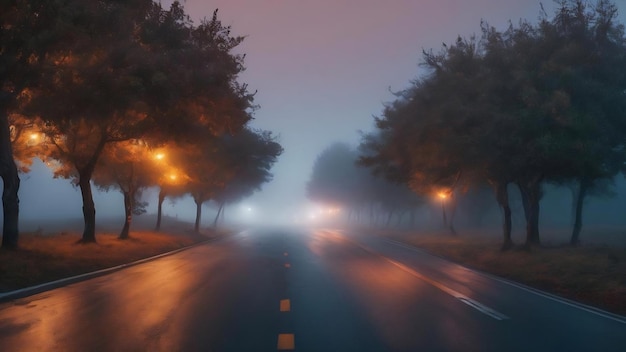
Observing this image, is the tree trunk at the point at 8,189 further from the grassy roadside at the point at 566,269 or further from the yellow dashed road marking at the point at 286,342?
the grassy roadside at the point at 566,269

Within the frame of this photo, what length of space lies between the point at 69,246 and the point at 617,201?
281 feet

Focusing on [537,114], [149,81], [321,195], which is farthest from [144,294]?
[321,195]

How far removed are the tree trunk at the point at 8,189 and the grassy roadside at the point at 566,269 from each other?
17300mm

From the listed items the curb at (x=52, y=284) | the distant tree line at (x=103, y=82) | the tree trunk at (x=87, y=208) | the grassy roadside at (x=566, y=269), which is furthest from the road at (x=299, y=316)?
the tree trunk at (x=87, y=208)

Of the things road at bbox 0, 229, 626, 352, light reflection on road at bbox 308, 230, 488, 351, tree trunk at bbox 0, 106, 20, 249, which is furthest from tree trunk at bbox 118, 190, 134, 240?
light reflection on road at bbox 308, 230, 488, 351

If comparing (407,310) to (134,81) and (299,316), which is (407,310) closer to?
(299,316)

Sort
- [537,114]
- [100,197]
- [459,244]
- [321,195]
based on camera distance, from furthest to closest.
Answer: [100,197] < [321,195] < [459,244] < [537,114]

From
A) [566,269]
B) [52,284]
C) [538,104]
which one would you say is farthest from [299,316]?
[538,104]

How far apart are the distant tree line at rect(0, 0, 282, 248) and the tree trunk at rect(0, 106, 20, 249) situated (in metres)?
0.03

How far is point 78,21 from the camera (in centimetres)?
1973

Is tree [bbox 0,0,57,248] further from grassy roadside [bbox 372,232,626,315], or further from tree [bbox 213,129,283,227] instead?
A: tree [bbox 213,129,283,227]

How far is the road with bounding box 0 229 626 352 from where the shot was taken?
32.9 ft

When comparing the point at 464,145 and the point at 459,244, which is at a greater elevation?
the point at 464,145

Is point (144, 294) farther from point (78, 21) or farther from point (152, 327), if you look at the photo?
point (78, 21)
